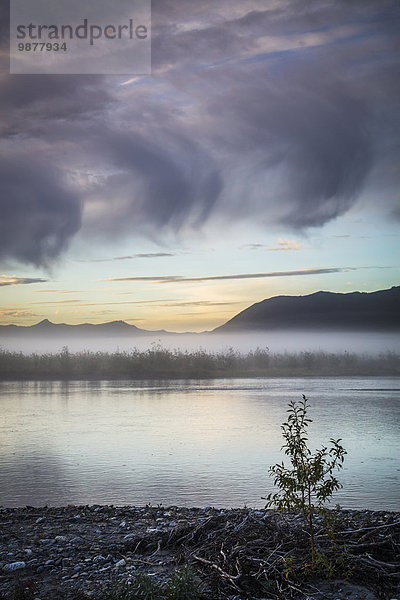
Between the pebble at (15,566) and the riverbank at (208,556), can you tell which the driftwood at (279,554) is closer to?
the riverbank at (208,556)

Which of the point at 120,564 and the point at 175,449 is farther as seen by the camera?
the point at 175,449

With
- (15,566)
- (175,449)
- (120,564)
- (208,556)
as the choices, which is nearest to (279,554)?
(208,556)

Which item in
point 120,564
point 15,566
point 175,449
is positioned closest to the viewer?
point 15,566

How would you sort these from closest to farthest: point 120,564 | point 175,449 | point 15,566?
point 15,566 < point 120,564 < point 175,449

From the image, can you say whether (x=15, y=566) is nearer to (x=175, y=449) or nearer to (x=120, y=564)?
(x=120, y=564)

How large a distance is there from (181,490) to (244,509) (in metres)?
2.42

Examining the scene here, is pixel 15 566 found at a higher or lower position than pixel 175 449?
higher

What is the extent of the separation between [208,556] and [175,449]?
884 cm

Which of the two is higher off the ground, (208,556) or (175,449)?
(208,556)

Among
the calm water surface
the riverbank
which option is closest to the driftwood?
the riverbank

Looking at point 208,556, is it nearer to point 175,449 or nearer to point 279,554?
point 279,554

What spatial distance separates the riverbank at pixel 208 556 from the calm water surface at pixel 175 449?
2.19 m

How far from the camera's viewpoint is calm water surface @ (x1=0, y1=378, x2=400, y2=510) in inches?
429

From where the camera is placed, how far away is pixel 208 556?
680cm
